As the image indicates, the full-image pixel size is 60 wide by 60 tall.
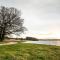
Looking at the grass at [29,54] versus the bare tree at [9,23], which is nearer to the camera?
the grass at [29,54]

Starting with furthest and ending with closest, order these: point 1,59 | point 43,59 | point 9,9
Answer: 1. point 9,9
2. point 43,59
3. point 1,59

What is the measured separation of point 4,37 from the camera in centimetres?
3394

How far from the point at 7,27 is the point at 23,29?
382cm

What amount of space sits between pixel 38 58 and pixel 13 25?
23482 millimetres

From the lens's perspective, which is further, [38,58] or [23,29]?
[23,29]

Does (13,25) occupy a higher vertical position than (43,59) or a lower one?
higher

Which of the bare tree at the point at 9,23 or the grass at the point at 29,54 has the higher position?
the bare tree at the point at 9,23

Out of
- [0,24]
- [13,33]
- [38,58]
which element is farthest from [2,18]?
[38,58]

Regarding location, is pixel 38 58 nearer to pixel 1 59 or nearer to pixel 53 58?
pixel 53 58

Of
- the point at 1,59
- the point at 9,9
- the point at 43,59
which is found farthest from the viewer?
the point at 9,9

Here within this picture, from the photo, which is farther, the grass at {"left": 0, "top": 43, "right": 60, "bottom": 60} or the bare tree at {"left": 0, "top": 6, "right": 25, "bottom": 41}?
the bare tree at {"left": 0, "top": 6, "right": 25, "bottom": 41}

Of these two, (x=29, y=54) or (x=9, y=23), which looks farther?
(x=9, y=23)

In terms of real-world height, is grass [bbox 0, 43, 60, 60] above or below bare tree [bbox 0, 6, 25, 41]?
below

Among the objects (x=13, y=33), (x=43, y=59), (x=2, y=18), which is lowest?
(x=43, y=59)
